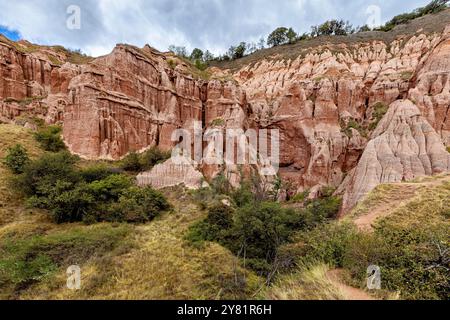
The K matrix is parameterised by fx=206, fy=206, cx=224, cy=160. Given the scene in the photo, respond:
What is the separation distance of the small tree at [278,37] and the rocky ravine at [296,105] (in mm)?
20618

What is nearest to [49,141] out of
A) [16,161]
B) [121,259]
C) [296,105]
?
[16,161]

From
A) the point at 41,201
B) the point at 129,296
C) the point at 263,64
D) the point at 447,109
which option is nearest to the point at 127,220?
the point at 41,201

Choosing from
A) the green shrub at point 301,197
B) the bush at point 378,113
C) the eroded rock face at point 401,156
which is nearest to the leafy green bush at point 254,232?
the eroded rock face at point 401,156

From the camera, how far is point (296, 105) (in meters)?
25.6

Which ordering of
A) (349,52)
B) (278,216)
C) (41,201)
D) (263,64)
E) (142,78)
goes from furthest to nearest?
(263,64)
(349,52)
(142,78)
(41,201)
(278,216)

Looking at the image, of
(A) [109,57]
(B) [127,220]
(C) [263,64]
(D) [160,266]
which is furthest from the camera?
(C) [263,64]

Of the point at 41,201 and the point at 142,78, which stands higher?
the point at 142,78

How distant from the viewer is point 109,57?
Answer: 67.1 ft

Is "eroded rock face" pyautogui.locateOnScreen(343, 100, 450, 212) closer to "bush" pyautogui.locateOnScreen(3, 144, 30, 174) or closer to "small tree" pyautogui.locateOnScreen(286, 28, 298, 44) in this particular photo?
"bush" pyautogui.locateOnScreen(3, 144, 30, 174)

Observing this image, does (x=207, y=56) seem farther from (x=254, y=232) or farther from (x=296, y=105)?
(x=254, y=232)

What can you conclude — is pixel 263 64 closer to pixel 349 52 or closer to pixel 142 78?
pixel 349 52

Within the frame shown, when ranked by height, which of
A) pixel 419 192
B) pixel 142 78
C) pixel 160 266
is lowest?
pixel 160 266

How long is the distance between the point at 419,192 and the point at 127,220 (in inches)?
538

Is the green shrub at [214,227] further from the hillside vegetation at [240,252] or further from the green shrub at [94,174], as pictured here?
the green shrub at [94,174]
